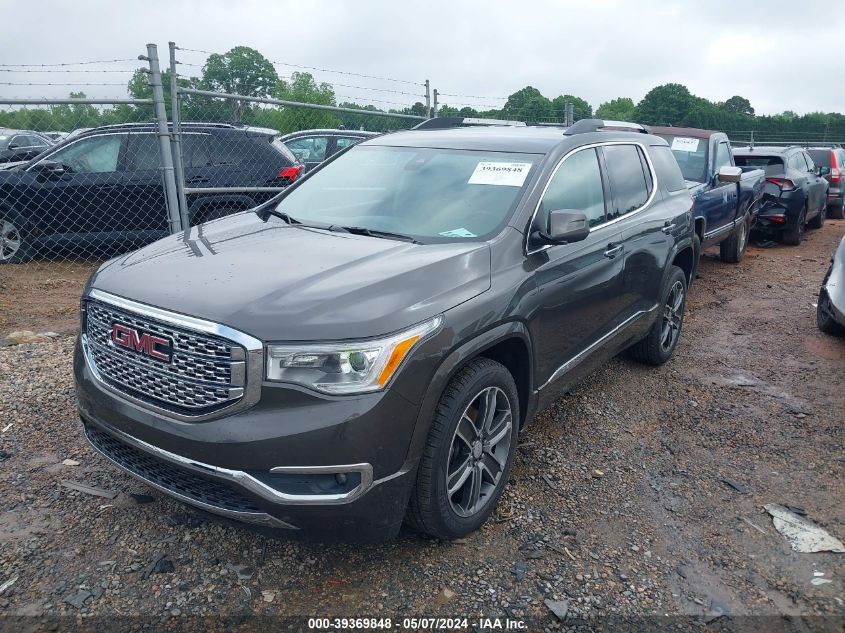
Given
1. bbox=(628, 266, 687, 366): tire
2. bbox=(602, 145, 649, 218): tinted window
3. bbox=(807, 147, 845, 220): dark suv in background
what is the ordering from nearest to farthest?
1. bbox=(602, 145, 649, 218): tinted window
2. bbox=(628, 266, 687, 366): tire
3. bbox=(807, 147, 845, 220): dark suv in background

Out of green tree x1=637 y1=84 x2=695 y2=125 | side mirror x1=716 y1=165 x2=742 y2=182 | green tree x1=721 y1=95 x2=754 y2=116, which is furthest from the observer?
green tree x1=721 y1=95 x2=754 y2=116

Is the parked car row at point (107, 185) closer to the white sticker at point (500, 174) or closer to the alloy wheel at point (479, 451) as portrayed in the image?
the white sticker at point (500, 174)

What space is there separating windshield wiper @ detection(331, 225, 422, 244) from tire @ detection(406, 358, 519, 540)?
73cm

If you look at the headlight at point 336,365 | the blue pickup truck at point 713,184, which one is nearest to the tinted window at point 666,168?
the blue pickup truck at point 713,184

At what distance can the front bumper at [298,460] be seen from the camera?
237 cm

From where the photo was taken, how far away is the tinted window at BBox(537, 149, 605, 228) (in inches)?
140

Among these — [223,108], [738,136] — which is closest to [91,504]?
[223,108]

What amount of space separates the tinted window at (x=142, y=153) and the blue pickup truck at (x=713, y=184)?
5.96 m

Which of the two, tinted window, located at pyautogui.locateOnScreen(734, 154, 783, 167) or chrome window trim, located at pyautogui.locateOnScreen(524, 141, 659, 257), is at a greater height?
tinted window, located at pyautogui.locateOnScreen(734, 154, 783, 167)

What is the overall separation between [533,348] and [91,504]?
2281mm

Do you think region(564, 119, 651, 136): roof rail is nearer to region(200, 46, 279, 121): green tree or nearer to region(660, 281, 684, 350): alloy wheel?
region(660, 281, 684, 350): alloy wheel

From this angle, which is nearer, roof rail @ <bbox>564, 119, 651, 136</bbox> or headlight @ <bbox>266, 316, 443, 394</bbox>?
headlight @ <bbox>266, 316, 443, 394</bbox>

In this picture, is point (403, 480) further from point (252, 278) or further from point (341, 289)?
point (252, 278)

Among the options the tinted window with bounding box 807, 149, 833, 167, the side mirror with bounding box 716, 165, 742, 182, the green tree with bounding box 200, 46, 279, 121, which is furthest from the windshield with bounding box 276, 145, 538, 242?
the tinted window with bounding box 807, 149, 833, 167
